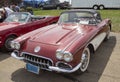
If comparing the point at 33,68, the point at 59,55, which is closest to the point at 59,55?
the point at 59,55

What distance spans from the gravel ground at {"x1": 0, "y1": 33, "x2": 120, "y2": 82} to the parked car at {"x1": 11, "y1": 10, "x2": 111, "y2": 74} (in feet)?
0.81

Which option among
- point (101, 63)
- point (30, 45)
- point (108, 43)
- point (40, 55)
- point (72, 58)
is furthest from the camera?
point (108, 43)

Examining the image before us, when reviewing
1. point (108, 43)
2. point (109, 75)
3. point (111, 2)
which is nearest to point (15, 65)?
point (109, 75)

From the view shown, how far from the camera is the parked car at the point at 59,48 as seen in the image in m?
3.96

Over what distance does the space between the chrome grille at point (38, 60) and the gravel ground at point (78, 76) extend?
400 millimetres

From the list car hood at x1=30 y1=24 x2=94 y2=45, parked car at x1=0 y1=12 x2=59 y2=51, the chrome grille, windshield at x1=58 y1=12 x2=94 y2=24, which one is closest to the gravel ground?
the chrome grille

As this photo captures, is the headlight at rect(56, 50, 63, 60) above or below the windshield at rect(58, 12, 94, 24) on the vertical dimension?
below

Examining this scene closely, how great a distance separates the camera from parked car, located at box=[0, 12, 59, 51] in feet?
20.9

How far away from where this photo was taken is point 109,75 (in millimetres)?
4566

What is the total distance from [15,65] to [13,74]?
593mm

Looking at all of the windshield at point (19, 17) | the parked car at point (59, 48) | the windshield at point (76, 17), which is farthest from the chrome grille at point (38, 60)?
the windshield at point (19, 17)

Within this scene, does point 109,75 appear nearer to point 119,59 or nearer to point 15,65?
point 119,59

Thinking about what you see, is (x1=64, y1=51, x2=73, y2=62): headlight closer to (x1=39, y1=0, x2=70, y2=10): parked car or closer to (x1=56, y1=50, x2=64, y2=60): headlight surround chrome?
(x1=56, y1=50, x2=64, y2=60): headlight surround chrome

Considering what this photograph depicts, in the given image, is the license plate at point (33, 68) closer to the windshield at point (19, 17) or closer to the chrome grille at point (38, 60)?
the chrome grille at point (38, 60)
